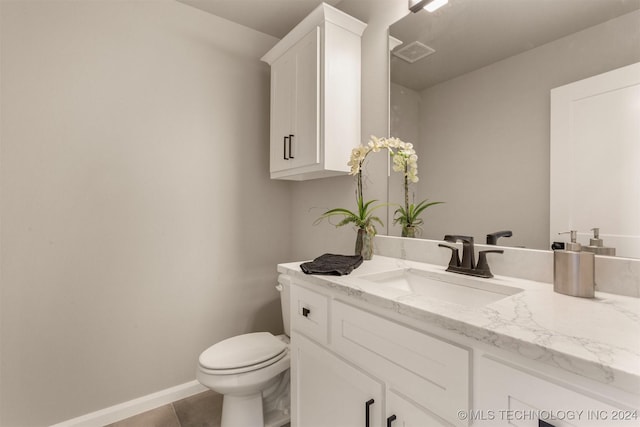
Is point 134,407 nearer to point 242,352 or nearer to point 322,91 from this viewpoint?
point 242,352

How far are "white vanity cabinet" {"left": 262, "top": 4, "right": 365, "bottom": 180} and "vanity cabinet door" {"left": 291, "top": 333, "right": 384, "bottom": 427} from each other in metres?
0.93

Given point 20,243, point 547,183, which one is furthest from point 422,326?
point 20,243

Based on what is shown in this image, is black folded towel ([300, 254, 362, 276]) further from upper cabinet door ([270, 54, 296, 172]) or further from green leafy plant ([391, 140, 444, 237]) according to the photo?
upper cabinet door ([270, 54, 296, 172])

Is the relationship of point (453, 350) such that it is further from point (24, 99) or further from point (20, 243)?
point (24, 99)

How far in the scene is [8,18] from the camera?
146 cm

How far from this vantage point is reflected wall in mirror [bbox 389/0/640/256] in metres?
0.97

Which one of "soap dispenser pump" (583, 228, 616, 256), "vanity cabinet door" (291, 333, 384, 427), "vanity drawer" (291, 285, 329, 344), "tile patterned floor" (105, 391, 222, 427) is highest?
"soap dispenser pump" (583, 228, 616, 256)

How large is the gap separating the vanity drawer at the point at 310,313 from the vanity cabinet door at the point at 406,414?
1.02 feet

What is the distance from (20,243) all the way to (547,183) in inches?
92.5

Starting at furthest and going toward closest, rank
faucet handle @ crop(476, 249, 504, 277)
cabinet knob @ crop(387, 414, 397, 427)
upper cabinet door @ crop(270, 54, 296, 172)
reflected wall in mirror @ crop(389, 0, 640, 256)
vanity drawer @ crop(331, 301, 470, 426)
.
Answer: upper cabinet door @ crop(270, 54, 296, 172), faucet handle @ crop(476, 249, 504, 277), reflected wall in mirror @ crop(389, 0, 640, 256), cabinet knob @ crop(387, 414, 397, 427), vanity drawer @ crop(331, 301, 470, 426)

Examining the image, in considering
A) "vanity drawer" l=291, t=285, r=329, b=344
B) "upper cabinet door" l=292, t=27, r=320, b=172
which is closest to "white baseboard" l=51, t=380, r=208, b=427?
"vanity drawer" l=291, t=285, r=329, b=344

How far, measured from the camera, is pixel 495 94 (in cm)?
118

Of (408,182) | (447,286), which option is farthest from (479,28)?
(447,286)

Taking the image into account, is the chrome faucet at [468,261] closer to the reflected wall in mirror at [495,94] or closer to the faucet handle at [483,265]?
the faucet handle at [483,265]
